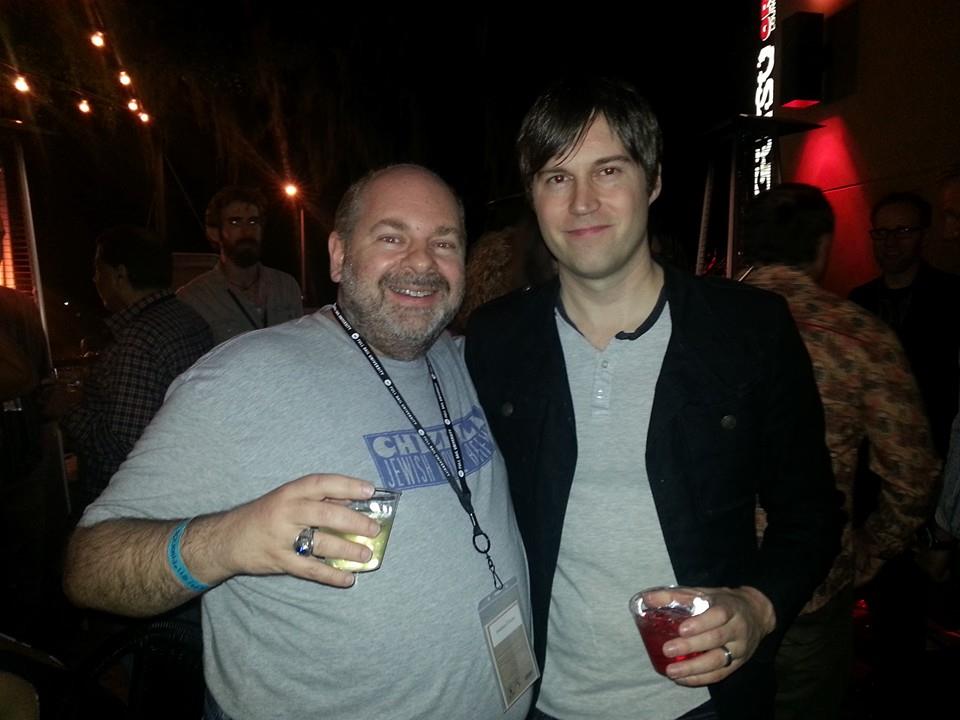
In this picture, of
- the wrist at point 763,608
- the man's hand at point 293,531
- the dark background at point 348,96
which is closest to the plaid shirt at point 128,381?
the man's hand at point 293,531

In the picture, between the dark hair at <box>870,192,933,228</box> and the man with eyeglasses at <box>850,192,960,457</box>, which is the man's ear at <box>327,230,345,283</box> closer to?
the man with eyeglasses at <box>850,192,960,457</box>

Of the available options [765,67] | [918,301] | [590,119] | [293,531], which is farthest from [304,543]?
[765,67]

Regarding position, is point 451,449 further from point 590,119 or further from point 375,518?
point 590,119

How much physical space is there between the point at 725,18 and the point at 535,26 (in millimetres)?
3804

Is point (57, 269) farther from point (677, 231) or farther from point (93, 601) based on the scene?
point (93, 601)

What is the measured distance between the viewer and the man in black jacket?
1.80 meters

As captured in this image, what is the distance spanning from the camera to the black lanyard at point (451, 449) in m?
1.85

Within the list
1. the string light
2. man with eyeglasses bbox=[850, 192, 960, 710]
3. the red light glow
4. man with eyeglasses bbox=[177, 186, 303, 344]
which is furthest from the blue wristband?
the red light glow

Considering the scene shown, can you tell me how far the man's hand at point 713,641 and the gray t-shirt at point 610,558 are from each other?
0.93ft

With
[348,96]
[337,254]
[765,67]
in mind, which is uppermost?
[348,96]

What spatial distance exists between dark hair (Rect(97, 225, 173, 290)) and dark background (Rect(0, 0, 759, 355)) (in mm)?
6923

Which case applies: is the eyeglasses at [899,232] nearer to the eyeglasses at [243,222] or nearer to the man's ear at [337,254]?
the man's ear at [337,254]

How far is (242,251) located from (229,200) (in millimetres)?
434

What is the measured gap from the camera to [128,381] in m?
3.15
